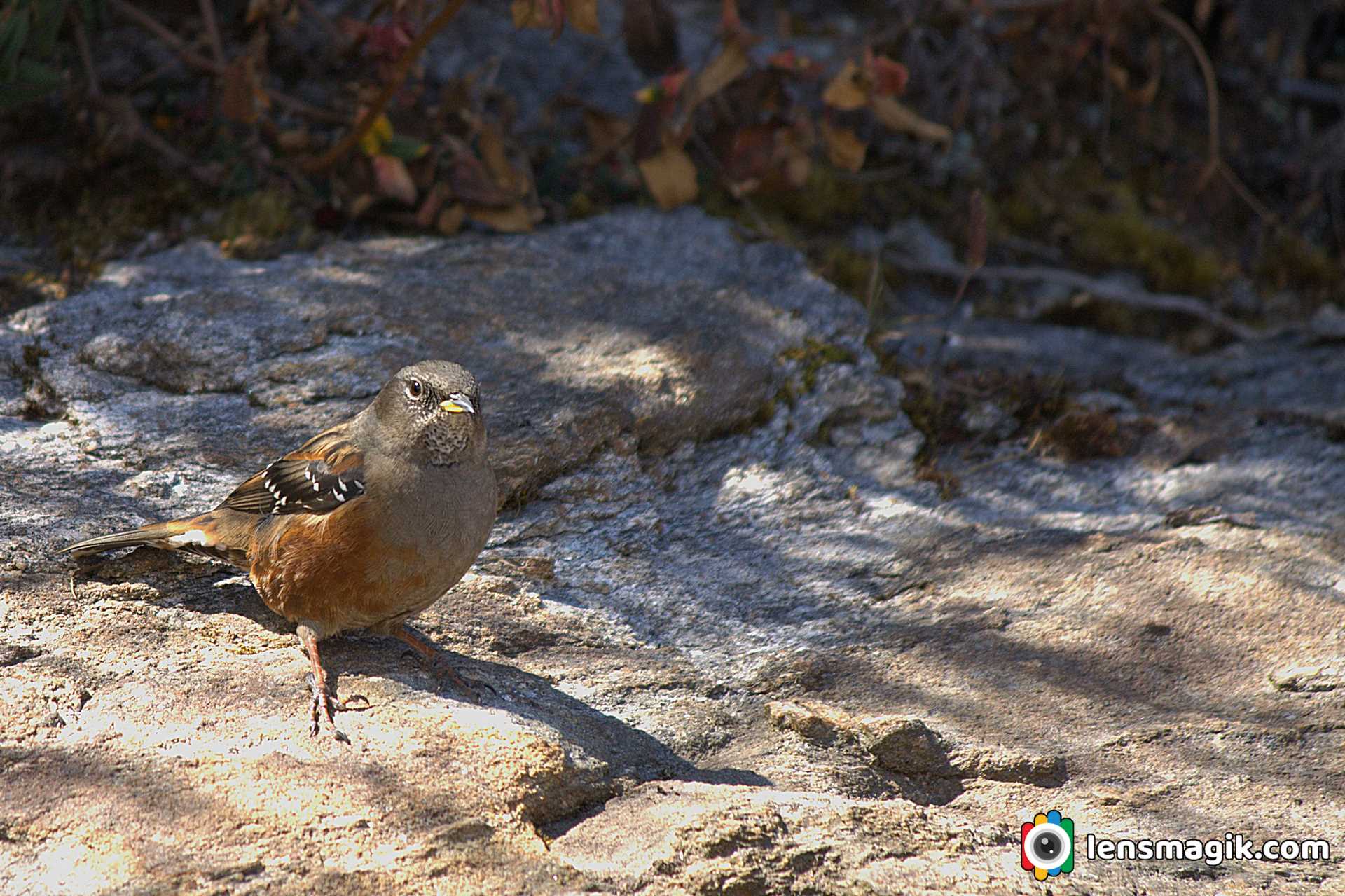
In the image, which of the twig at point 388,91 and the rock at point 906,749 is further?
the twig at point 388,91

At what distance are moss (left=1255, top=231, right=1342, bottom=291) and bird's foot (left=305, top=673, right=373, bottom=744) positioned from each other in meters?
7.03

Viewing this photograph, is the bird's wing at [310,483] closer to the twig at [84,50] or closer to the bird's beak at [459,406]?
the bird's beak at [459,406]

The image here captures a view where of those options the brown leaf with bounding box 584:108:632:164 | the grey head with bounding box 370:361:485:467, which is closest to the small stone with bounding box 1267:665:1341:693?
the grey head with bounding box 370:361:485:467

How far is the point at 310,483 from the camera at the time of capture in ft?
13.5

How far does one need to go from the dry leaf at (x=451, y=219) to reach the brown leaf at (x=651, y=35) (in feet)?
4.87

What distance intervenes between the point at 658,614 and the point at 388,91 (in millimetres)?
3158

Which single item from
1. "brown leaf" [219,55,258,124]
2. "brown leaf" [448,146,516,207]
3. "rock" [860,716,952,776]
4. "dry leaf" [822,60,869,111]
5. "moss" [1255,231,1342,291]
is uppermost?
"brown leaf" [219,55,258,124]

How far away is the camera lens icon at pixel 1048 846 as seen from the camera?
332 cm

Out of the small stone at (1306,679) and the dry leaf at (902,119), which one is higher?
the dry leaf at (902,119)

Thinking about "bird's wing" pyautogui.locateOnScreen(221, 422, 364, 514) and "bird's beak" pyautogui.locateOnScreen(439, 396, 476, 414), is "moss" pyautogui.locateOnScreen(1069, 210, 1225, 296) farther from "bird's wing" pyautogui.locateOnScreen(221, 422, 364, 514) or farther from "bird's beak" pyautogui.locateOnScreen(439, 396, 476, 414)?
"bird's wing" pyautogui.locateOnScreen(221, 422, 364, 514)

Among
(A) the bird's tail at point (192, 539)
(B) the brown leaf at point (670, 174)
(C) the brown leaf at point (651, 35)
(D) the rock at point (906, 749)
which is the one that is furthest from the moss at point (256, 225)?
(D) the rock at point (906, 749)

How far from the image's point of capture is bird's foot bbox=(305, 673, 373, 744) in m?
3.55

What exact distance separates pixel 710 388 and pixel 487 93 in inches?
111

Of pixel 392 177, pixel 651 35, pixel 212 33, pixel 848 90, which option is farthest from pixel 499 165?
pixel 848 90
